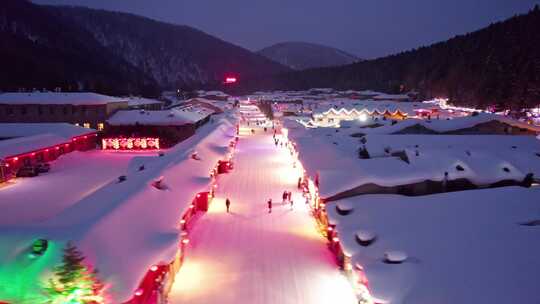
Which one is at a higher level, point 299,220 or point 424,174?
point 424,174

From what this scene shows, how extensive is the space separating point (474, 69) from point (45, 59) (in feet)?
279

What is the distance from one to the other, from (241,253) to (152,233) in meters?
4.20

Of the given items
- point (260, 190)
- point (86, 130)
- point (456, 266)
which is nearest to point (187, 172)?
point (260, 190)

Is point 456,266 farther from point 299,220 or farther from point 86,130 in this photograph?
point 86,130

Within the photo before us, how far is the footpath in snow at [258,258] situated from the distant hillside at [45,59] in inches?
2117

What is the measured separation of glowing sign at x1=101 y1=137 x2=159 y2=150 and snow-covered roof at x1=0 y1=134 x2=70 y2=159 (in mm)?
5407

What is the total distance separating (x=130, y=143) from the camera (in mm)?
36250

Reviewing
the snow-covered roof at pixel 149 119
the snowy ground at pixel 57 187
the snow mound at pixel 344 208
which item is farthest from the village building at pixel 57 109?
the snow mound at pixel 344 208

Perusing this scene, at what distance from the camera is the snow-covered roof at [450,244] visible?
26.8ft

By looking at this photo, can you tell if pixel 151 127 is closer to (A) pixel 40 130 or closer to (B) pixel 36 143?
(A) pixel 40 130

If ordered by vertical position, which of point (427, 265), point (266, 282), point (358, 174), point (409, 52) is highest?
point (409, 52)

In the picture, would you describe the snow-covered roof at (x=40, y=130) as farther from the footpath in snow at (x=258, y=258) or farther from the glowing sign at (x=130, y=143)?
the footpath in snow at (x=258, y=258)

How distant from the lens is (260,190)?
22750mm

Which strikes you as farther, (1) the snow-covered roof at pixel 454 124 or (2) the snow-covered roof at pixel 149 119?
(2) the snow-covered roof at pixel 149 119
